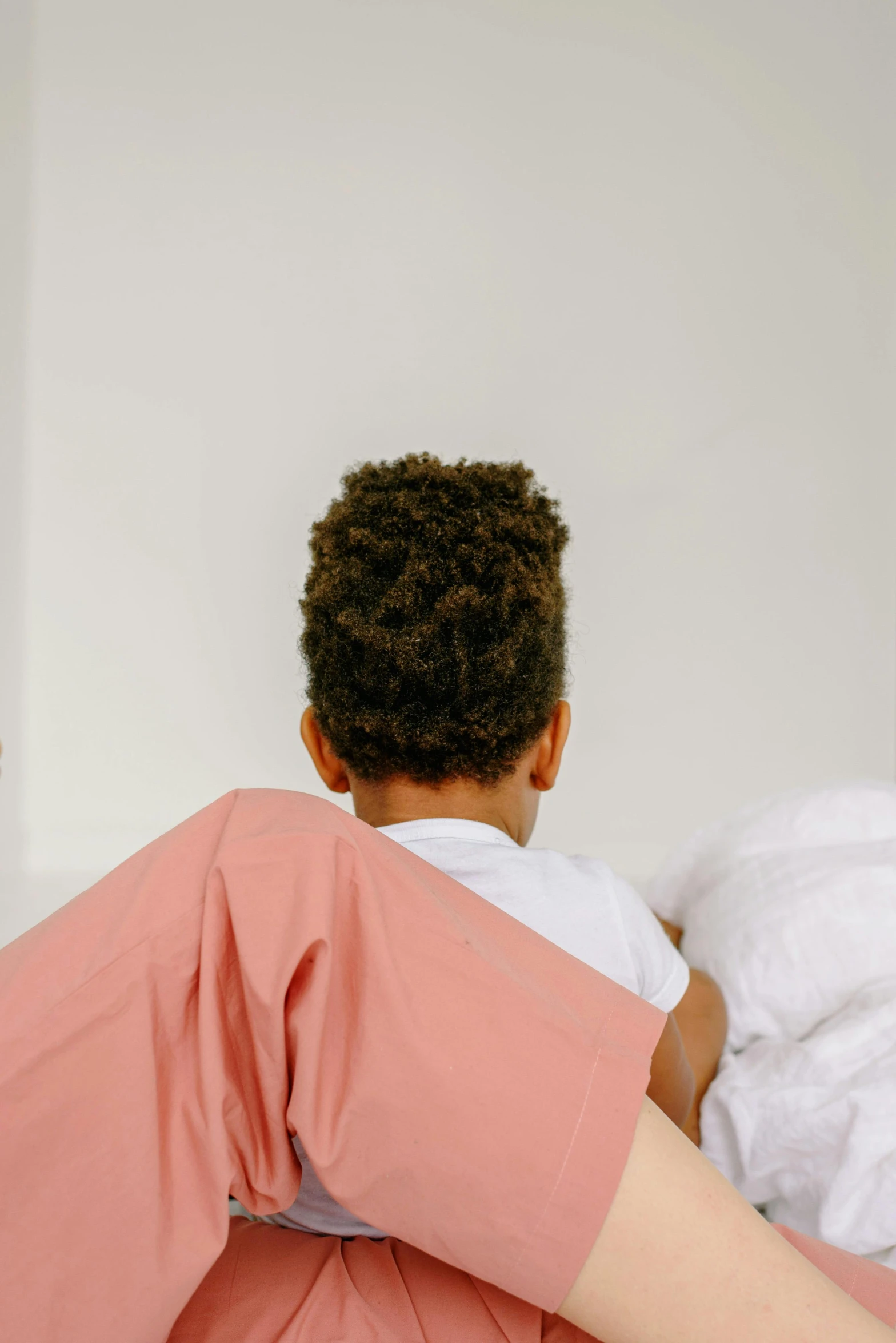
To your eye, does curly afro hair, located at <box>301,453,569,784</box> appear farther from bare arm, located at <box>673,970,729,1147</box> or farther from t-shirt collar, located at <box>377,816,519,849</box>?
bare arm, located at <box>673,970,729,1147</box>

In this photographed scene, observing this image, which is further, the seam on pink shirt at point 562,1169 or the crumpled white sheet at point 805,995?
the crumpled white sheet at point 805,995

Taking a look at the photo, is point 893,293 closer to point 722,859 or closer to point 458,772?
point 722,859

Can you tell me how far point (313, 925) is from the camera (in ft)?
1.54

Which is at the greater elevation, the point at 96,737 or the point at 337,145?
the point at 337,145

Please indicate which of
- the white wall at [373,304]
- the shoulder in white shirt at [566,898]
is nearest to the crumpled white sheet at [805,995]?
the shoulder in white shirt at [566,898]

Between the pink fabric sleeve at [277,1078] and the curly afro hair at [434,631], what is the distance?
13.7 inches

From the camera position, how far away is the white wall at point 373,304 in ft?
6.81

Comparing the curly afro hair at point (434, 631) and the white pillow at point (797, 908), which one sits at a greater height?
the curly afro hair at point (434, 631)

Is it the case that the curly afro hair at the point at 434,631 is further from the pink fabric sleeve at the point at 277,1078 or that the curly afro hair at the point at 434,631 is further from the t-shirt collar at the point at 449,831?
the pink fabric sleeve at the point at 277,1078

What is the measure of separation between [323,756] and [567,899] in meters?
0.27

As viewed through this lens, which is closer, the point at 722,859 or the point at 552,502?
the point at 552,502

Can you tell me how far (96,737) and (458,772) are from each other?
1.42 meters

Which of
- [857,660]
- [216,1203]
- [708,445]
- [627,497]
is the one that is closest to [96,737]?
[627,497]

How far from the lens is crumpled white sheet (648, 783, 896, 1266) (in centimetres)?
83
